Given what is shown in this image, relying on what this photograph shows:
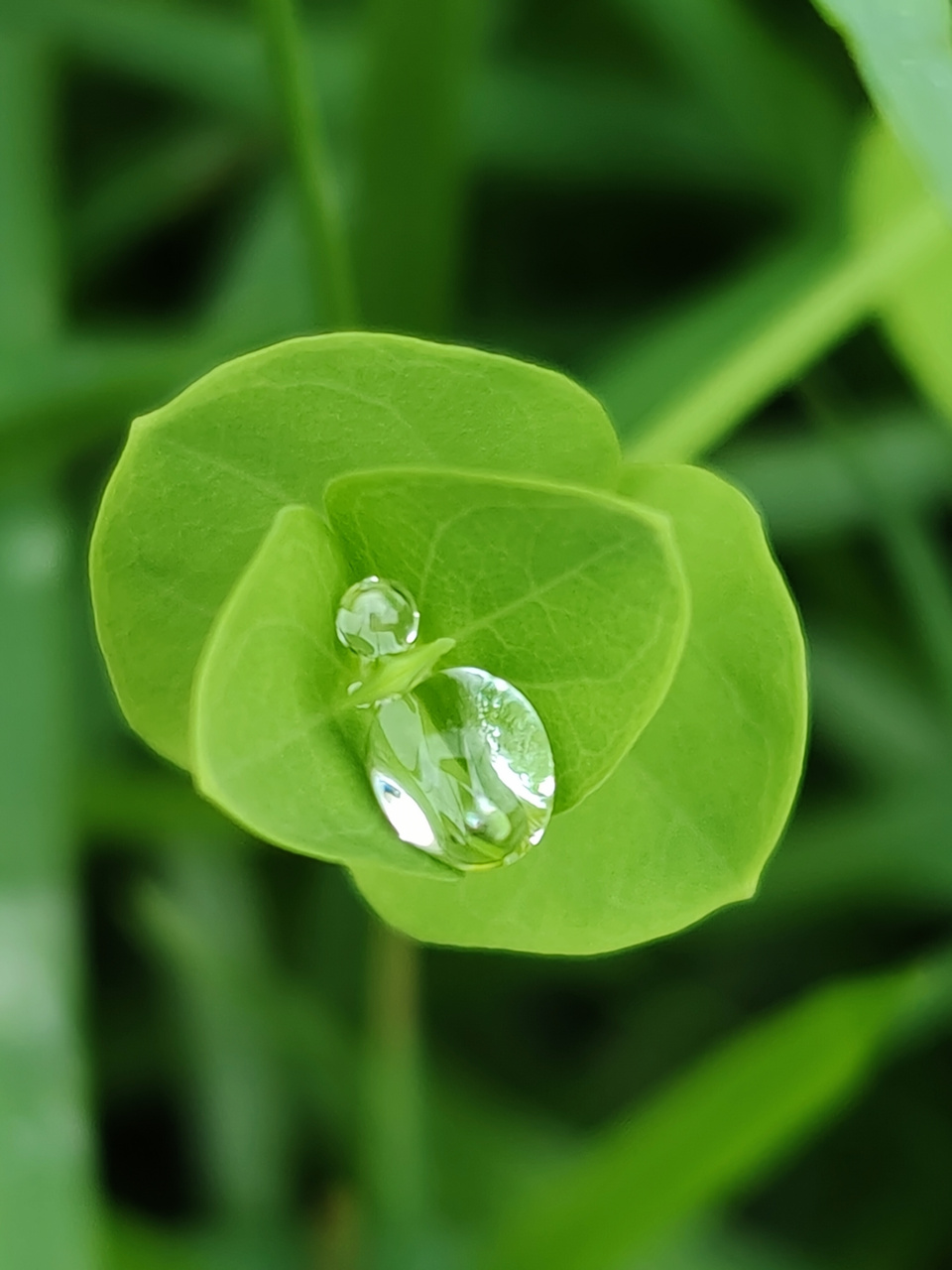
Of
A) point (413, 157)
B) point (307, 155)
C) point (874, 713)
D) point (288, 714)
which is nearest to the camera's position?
point (288, 714)

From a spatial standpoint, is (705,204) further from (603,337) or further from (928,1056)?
(928,1056)

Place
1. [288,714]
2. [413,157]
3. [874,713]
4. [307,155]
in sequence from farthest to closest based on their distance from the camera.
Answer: [874,713] < [413,157] < [307,155] < [288,714]

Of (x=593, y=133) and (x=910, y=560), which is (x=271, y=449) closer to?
(x=910, y=560)

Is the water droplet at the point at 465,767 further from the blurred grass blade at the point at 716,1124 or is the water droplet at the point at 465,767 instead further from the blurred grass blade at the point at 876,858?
the blurred grass blade at the point at 876,858

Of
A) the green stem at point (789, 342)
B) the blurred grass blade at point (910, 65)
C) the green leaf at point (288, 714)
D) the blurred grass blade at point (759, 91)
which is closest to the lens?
the green leaf at point (288, 714)

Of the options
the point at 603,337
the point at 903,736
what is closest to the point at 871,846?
the point at 903,736

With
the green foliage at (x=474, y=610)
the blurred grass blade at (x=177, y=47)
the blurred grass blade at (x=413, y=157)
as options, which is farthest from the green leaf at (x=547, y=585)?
the blurred grass blade at (x=177, y=47)

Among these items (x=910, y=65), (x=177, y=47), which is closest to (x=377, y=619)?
(x=910, y=65)
